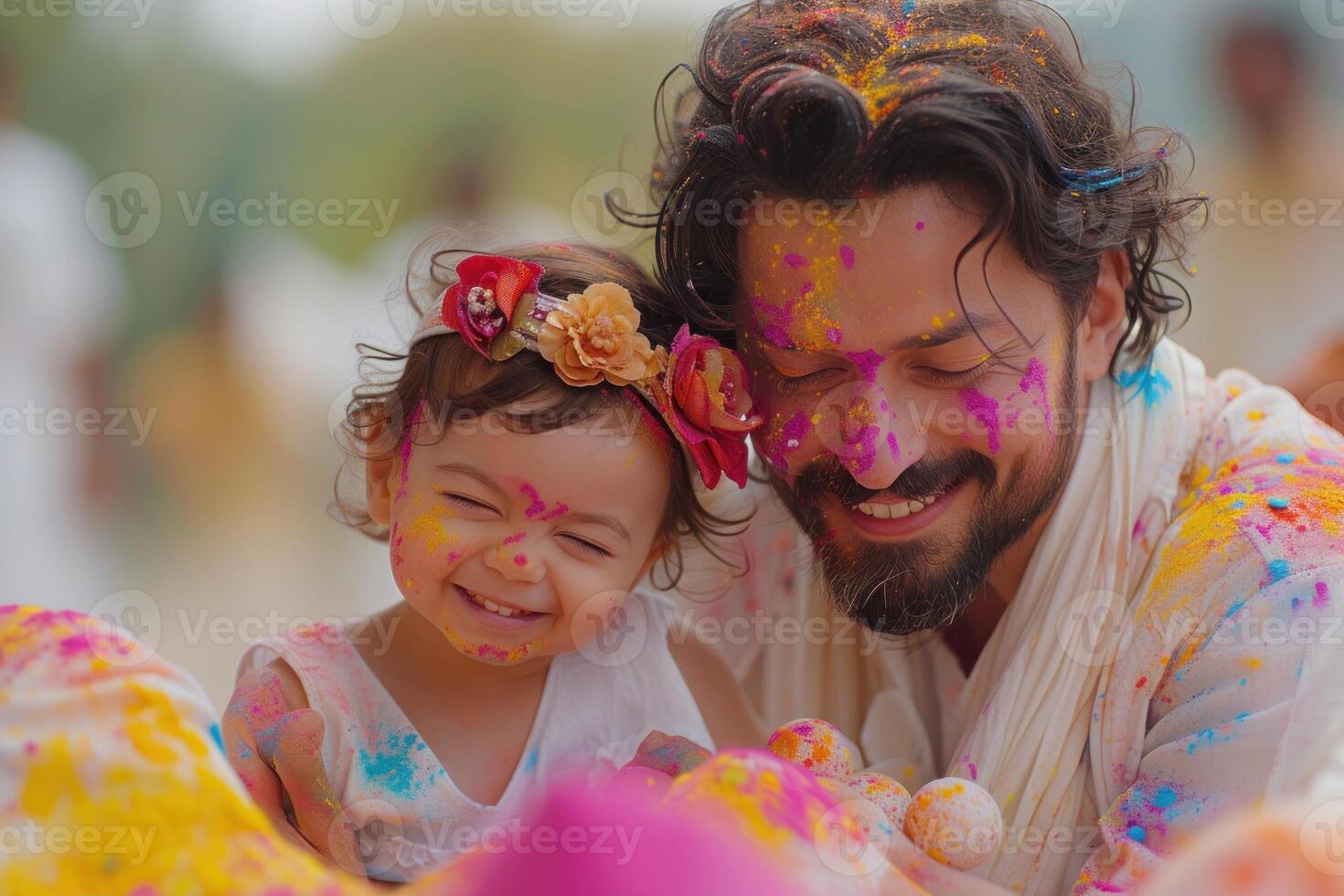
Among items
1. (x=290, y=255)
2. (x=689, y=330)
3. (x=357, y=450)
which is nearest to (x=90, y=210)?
(x=290, y=255)

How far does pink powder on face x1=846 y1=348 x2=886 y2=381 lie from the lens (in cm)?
152

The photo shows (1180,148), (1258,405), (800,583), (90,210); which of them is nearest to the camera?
(1258,405)

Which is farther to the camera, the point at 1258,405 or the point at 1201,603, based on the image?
the point at 1258,405

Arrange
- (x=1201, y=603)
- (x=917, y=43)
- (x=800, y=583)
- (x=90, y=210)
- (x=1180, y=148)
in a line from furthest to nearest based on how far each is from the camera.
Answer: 1. (x=90, y=210)
2. (x=800, y=583)
3. (x=1180, y=148)
4. (x=917, y=43)
5. (x=1201, y=603)

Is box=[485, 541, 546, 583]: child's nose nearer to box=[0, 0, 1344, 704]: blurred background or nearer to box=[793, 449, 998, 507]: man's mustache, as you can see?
box=[793, 449, 998, 507]: man's mustache

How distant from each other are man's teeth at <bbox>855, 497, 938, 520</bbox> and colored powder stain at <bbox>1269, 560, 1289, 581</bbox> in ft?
1.40

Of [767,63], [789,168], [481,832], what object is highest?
[767,63]

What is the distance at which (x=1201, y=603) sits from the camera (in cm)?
147

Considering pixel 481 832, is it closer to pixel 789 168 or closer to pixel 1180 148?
pixel 789 168

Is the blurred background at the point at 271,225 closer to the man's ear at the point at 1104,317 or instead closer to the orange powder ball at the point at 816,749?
the man's ear at the point at 1104,317

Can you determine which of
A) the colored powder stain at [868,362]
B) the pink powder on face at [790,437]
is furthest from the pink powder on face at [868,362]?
the pink powder on face at [790,437]

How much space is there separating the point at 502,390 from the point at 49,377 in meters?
2.14

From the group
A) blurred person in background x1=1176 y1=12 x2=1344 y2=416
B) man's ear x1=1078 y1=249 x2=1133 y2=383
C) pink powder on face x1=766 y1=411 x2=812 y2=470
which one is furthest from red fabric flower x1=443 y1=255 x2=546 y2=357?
blurred person in background x1=1176 y1=12 x2=1344 y2=416

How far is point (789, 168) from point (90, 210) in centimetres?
266
